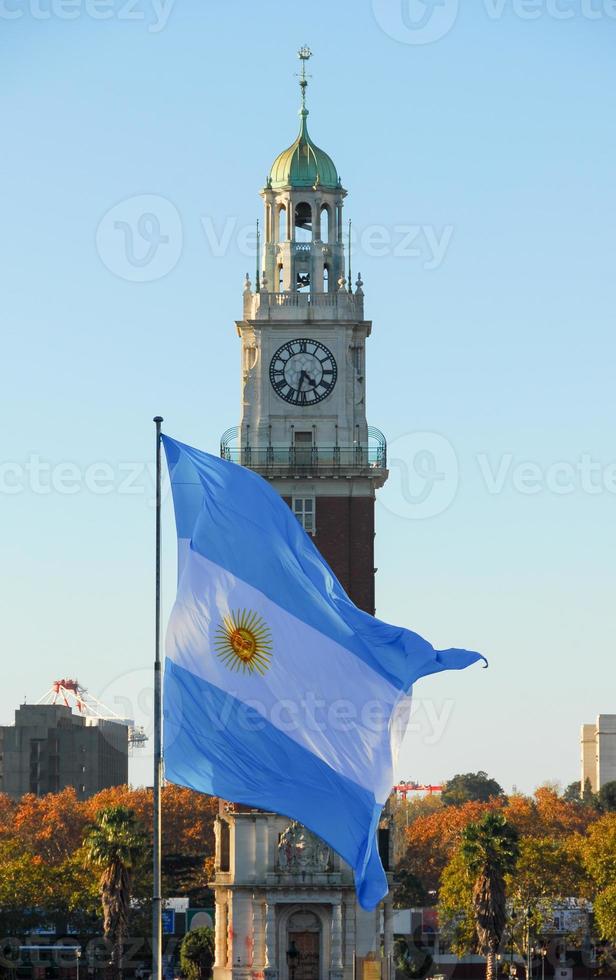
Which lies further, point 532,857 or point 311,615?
point 532,857

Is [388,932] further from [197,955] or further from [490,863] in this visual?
[197,955]

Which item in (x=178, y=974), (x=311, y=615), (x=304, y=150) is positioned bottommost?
(x=178, y=974)

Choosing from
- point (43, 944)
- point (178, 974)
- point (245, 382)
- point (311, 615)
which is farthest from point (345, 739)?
point (43, 944)

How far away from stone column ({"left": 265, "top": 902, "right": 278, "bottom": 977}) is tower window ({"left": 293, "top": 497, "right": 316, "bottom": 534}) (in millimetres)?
18973

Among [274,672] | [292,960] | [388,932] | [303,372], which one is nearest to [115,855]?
[292,960]

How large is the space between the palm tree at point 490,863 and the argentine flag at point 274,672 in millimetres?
73646

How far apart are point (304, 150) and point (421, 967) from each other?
56.5 meters

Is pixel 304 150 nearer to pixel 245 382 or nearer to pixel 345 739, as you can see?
pixel 245 382

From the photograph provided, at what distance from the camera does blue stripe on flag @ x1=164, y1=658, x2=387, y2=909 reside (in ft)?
165

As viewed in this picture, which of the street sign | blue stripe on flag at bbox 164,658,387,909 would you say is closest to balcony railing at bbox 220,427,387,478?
the street sign

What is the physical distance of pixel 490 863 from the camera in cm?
12488

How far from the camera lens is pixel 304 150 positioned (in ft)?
417

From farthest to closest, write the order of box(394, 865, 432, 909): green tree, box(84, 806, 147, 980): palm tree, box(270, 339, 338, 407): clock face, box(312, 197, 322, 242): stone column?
box(394, 865, 432, 909): green tree, box(312, 197, 322, 242): stone column, box(270, 339, 338, 407): clock face, box(84, 806, 147, 980): palm tree

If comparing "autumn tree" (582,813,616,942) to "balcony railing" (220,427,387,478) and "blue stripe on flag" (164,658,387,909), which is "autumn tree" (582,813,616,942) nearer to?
"balcony railing" (220,427,387,478)
